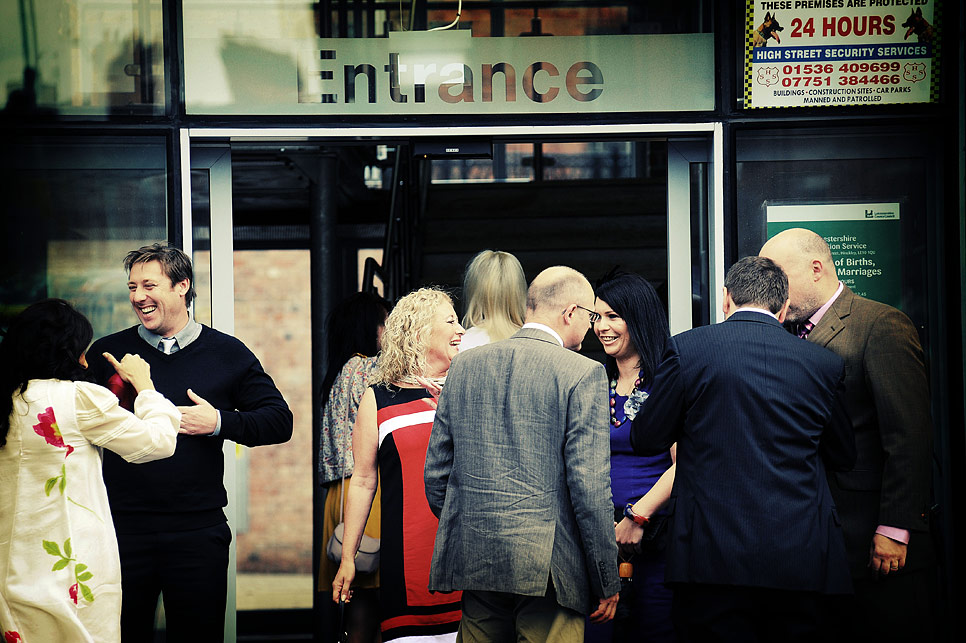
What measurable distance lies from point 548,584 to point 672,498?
20.9 inches

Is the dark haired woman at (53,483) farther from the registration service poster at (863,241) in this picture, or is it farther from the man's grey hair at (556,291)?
the registration service poster at (863,241)

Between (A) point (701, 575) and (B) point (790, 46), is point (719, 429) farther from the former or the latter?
(B) point (790, 46)

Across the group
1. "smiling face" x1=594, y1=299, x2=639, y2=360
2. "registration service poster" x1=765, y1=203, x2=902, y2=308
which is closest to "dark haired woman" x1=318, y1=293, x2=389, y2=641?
"smiling face" x1=594, y1=299, x2=639, y2=360

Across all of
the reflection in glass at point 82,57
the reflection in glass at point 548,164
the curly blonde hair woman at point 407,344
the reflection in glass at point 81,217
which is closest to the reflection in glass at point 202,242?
the reflection in glass at point 81,217

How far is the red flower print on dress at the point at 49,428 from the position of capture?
3211 mm

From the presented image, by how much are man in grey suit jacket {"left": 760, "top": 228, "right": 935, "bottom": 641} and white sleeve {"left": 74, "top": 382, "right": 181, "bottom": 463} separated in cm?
228

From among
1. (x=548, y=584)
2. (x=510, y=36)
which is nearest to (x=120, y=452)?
(x=548, y=584)

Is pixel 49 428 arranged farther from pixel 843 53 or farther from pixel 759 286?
pixel 843 53

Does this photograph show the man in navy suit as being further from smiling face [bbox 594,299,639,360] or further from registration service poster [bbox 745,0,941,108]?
registration service poster [bbox 745,0,941,108]

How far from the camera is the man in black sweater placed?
3.76m

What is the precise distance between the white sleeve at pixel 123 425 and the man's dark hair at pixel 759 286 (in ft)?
6.32

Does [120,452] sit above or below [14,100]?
below

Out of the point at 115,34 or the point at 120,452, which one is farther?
the point at 115,34

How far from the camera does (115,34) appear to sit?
4844 mm
